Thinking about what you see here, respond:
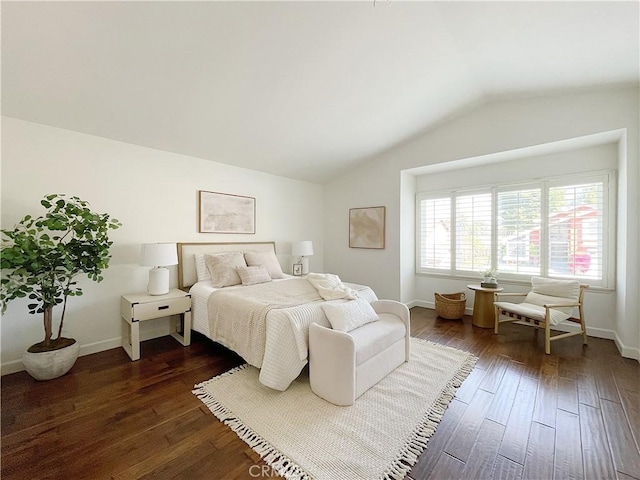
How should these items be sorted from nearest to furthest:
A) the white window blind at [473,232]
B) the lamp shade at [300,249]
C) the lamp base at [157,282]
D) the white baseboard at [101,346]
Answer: the white baseboard at [101,346]
the lamp base at [157,282]
the white window blind at [473,232]
the lamp shade at [300,249]

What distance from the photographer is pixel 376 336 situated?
222 centimetres

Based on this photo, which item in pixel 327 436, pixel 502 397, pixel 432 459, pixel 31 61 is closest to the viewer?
pixel 432 459

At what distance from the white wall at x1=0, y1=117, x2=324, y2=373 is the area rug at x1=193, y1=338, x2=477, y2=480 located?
1.66 meters

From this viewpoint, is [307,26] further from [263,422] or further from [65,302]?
[65,302]

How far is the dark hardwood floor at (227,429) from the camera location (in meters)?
1.44

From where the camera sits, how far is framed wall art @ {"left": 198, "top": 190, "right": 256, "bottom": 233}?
12.3 feet

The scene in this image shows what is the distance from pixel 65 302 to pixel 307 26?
11.0ft

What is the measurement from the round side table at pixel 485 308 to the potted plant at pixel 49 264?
4.61 meters

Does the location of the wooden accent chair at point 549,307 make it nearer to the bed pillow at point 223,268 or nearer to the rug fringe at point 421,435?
the rug fringe at point 421,435

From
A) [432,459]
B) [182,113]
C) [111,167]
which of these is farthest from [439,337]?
[111,167]

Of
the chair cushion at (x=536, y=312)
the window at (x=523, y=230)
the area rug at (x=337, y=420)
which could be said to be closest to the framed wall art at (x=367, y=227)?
the window at (x=523, y=230)

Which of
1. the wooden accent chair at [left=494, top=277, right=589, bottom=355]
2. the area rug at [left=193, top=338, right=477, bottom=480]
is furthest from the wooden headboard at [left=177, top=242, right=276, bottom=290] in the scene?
the wooden accent chair at [left=494, top=277, right=589, bottom=355]

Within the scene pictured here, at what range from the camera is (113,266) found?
9.75 ft

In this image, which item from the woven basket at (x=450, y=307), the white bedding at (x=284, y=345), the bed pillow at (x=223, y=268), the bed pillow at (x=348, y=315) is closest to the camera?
the white bedding at (x=284, y=345)
